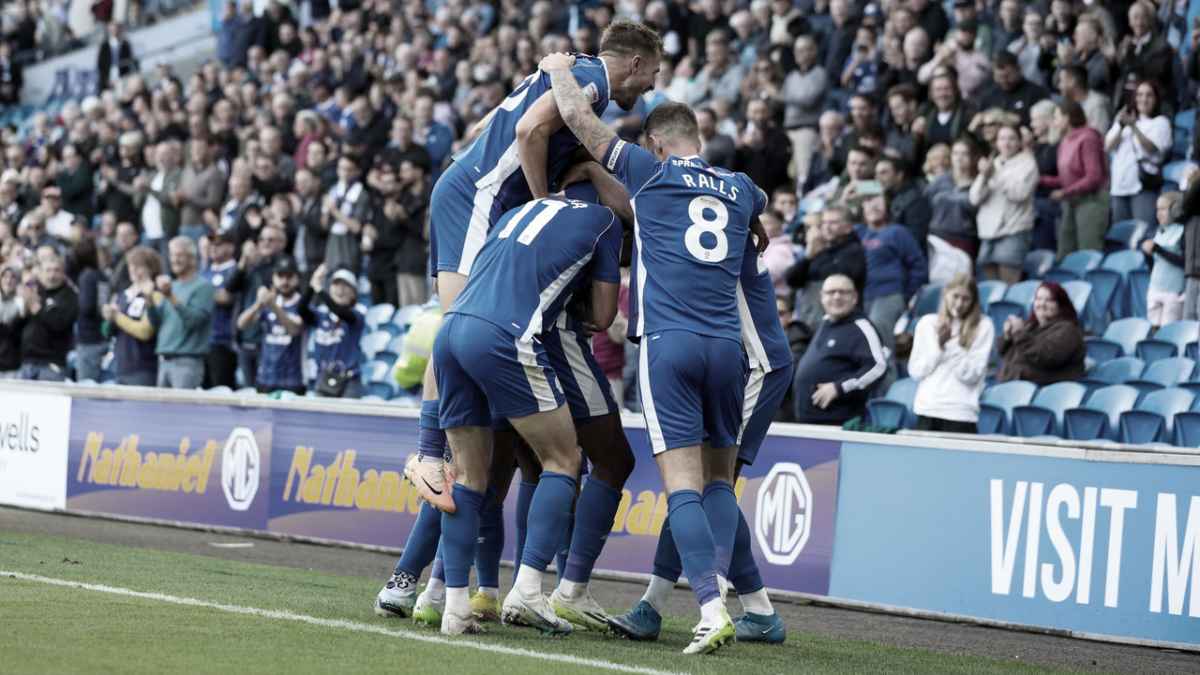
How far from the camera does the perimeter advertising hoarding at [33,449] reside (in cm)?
1391

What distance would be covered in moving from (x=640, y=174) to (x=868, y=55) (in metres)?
9.67

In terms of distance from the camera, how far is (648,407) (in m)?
6.93

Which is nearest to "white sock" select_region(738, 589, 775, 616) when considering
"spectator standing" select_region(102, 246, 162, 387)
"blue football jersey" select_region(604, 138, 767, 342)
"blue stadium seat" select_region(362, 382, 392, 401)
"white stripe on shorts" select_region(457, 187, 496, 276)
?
"blue football jersey" select_region(604, 138, 767, 342)

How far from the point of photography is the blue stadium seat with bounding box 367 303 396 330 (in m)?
16.2

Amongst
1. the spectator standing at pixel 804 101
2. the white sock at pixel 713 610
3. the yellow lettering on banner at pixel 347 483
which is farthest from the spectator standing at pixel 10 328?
the white sock at pixel 713 610

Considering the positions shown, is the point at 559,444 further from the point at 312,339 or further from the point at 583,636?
the point at 312,339

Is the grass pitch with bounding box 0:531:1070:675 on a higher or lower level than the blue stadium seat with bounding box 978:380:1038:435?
lower

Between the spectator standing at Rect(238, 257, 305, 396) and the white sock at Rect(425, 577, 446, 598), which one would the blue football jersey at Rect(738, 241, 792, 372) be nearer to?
the white sock at Rect(425, 577, 446, 598)

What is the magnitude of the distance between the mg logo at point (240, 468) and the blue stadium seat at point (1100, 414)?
582 centimetres

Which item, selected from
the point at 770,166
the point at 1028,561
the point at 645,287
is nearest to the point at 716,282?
the point at 645,287

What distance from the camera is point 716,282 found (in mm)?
6980

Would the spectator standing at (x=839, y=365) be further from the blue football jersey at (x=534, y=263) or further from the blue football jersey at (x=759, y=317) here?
the blue football jersey at (x=534, y=263)

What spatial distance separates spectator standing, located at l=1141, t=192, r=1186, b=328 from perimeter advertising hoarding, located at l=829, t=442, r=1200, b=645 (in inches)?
138

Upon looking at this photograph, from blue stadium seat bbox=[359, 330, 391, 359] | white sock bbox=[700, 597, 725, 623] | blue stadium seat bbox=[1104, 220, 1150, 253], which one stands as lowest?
white sock bbox=[700, 597, 725, 623]
